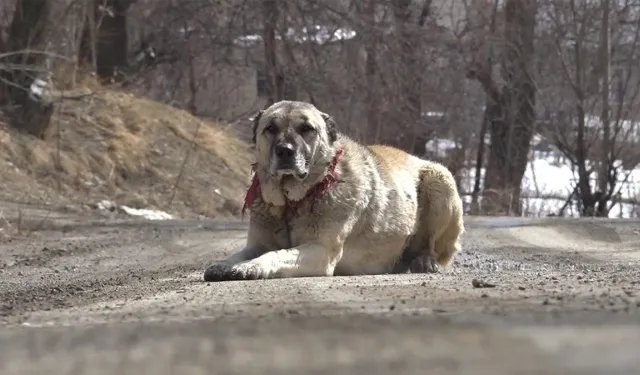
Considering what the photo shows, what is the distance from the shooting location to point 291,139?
8.62 meters

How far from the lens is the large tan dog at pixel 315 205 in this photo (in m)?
8.52

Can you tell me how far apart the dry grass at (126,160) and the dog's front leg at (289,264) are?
11.1 metres

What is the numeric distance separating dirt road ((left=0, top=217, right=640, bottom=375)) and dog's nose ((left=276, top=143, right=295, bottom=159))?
1.05m

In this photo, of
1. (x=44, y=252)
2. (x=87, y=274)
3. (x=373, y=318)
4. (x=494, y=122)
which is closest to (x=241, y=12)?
(x=494, y=122)

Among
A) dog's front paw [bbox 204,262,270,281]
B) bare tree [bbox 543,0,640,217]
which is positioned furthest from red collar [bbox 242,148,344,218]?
bare tree [bbox 543,0,640,217]

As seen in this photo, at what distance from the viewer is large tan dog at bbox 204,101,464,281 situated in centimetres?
852

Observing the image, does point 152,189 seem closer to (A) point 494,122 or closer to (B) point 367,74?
(B) point 367,74

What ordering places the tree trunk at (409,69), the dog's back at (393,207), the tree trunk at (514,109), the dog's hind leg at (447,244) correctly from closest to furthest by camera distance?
1. the dog's back at (393,207)
2. the dog's hind leg at (447,244)
3. the tree trunk at (409,69)
4. the tree trunk at (514,109)

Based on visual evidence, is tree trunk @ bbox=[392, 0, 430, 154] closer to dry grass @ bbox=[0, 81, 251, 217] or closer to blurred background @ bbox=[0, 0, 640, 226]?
blurred background @ bbox=[0, 0, 640, 226]

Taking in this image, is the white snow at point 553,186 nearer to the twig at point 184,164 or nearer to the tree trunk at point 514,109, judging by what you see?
the tree trunk at point 514,109

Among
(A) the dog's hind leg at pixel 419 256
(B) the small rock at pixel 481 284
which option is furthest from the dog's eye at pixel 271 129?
(B) the small rock at pixel 481 284

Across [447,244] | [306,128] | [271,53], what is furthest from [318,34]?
[306,128]

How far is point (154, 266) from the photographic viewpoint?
36.7 ft

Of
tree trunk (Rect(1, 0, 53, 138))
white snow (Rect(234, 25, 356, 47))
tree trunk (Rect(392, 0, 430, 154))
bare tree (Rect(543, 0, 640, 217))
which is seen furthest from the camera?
tree trunk (Rect(392, 0, 430, 154))
